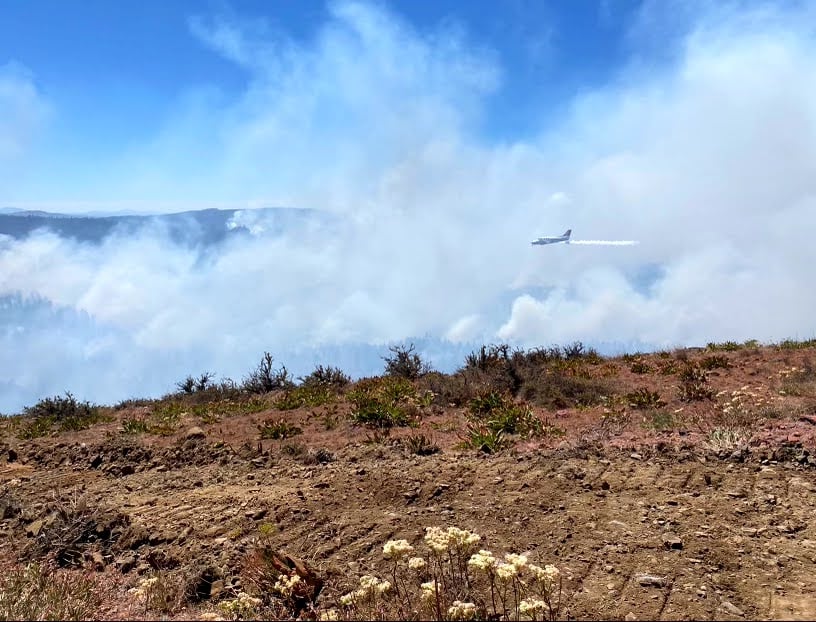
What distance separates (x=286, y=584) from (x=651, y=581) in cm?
239

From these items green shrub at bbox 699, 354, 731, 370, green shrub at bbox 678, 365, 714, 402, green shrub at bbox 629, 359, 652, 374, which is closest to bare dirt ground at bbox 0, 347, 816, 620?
green shrub at bbox 678, 365, 714, 402

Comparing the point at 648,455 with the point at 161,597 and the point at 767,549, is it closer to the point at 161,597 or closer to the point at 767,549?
the point at 767,549

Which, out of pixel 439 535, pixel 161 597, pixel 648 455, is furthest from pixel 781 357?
pixel 161 597

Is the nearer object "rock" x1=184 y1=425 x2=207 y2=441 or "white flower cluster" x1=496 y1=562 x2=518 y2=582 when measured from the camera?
"white flower cluster" x1=496 y1=562 x2=518 y2=582

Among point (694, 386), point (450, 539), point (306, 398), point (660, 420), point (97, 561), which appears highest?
point (694, 386)

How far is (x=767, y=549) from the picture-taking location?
4516mm

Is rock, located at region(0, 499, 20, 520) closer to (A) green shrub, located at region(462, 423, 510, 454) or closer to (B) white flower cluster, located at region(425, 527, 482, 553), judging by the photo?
(A) green shrub, located at region(462, 423, 510, 454)

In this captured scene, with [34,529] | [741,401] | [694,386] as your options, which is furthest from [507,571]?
[694,386]

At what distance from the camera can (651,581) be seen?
399 cm

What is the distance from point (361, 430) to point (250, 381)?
8.78m

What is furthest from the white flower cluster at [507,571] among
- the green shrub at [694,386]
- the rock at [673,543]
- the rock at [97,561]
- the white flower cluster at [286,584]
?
the green shrub at [694,386]

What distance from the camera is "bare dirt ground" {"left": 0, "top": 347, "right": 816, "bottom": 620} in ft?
13.7

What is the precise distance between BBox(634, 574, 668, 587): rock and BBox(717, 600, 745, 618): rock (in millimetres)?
358

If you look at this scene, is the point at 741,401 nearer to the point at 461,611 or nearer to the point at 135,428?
the point at 461,611
